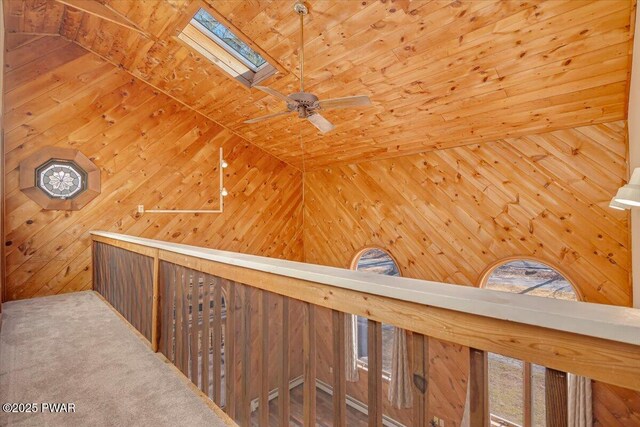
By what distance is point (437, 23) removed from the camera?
105 inches

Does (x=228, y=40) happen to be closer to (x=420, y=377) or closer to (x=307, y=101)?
(x=307, y=101)

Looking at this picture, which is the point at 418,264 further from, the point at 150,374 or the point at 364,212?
the point at 150,374

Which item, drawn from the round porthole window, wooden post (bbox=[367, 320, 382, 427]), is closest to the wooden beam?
the round porthole window

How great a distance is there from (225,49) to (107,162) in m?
2.39

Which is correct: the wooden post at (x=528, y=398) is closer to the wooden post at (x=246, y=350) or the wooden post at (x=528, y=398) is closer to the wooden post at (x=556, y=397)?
the wooden post at (x=556, y=397)

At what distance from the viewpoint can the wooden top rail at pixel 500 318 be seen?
22.8 inches

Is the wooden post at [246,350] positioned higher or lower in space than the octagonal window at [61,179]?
lower

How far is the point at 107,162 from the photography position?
4.52 meters

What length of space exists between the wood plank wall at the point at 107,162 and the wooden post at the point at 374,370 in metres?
4.76

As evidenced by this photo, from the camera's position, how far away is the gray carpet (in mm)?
1670

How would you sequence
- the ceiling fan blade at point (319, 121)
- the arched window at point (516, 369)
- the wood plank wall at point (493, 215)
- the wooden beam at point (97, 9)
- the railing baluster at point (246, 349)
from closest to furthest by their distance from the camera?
the railing baluster at point (246, 349) → the wooden beam at point (97, 9) → the ceiling fan blade at point (319, 121) → the wood plank wall at point (493, 215) → the arched window at point (516, 369)

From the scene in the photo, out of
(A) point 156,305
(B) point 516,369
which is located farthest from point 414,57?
(B) point 516,369

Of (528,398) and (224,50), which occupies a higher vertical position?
(224,50)

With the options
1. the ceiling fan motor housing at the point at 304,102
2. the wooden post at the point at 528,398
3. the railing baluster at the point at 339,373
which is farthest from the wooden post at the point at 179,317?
the wooden post at the point at 528,398
